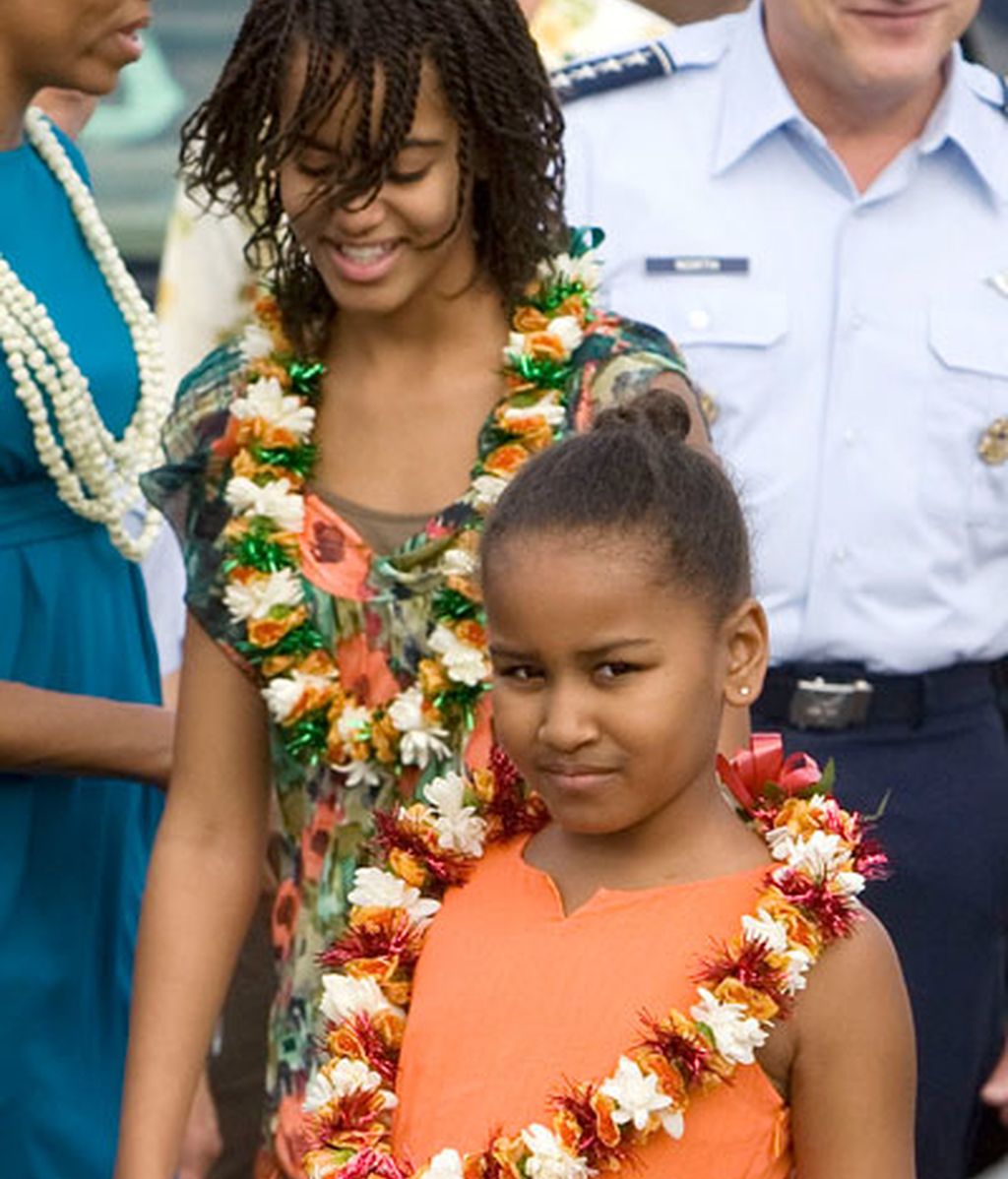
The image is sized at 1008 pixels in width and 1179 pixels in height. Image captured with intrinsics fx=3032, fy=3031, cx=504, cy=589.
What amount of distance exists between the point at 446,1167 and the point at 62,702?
1.17 meters

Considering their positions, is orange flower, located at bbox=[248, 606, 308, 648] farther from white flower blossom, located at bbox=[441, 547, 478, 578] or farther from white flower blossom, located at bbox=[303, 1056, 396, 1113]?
white flower blossom, located at bbox=[303, 1056, 396, 1113]

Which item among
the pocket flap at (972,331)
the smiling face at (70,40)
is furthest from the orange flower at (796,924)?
the pocket flap at (972,331)

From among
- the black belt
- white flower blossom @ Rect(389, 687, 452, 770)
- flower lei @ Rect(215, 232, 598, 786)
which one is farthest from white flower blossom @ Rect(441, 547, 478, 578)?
the black belt

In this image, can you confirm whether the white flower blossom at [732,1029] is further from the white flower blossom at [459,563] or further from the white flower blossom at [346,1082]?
the white flower blossom at [459,563]

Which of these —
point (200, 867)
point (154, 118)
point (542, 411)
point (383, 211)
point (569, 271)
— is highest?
point (383, 211)

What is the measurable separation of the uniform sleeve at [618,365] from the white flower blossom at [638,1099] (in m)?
0.83

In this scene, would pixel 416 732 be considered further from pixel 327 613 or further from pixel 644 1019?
pixel 644 1019

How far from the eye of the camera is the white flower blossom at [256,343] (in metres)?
3.41

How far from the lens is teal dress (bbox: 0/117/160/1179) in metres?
3.85

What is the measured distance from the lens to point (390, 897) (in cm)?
296

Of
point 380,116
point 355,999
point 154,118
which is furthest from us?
point 154,118

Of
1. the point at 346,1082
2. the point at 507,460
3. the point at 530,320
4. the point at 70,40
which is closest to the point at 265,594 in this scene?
the point at 507,460

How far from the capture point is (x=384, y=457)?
330 centimetres

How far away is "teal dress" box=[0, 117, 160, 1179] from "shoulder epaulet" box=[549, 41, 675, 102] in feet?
2.66
